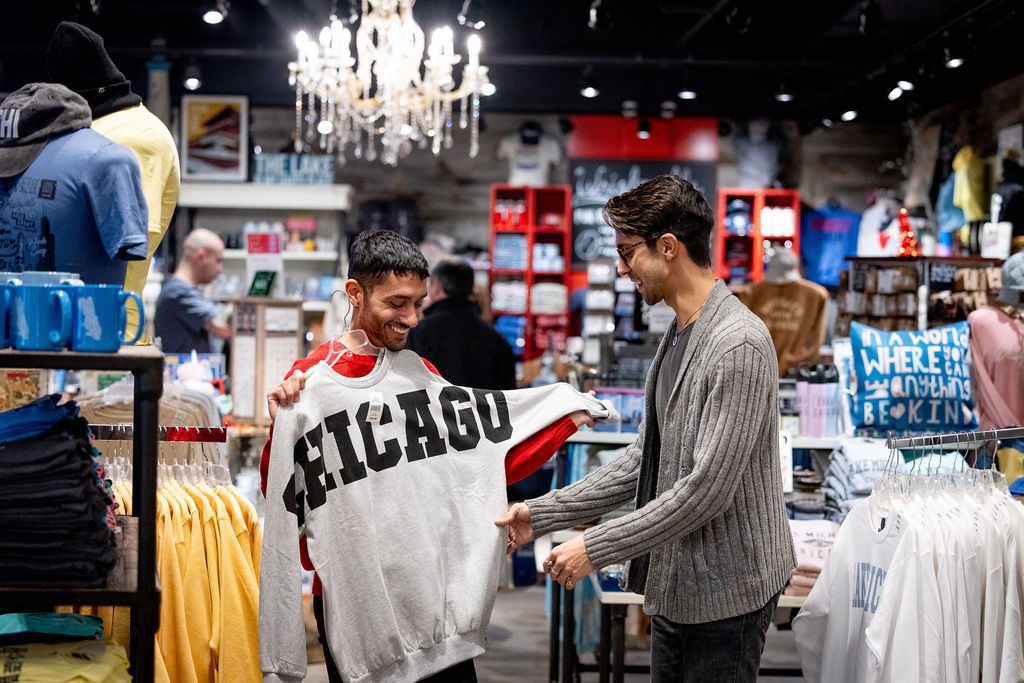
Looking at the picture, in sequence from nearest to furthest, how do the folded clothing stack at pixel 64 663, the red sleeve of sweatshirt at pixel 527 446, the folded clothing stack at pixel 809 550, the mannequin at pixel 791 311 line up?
the folded clothing stack at pixel 64 663
the red sleeve of sweatshirt at pixel 527 446
the folded clothing stack at pixel 809 550
the mannequin at pixel 791 311

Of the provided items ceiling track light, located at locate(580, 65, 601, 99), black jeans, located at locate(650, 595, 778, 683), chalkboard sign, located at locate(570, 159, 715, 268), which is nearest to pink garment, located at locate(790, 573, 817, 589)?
black jeans, located at locate(650, 595, 778, 683)

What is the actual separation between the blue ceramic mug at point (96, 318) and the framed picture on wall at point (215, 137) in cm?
834

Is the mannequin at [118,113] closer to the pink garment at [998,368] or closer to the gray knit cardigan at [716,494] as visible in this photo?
the gray knit cardigan at [716,494]

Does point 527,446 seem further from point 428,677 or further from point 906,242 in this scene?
point 906,242

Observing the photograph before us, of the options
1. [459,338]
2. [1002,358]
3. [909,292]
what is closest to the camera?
[1002,358]

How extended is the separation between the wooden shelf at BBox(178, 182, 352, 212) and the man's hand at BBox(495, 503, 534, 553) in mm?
7476

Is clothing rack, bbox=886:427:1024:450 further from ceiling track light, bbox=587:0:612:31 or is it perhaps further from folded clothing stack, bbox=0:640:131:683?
ceiling track light, bbox=587:0:612:31

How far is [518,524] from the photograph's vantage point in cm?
234

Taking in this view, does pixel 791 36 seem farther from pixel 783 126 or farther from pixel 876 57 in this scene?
pixel 783 126

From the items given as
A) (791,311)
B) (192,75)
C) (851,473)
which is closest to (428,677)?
(851,473)

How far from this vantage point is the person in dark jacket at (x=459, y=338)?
5.16m

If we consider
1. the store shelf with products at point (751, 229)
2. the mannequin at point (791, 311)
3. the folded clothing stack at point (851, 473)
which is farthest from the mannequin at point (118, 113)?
the store shelf with products at point (751, 229)

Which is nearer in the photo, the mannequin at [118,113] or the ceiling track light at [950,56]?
the mannequin at [118,113]

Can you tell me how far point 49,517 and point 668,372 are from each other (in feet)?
4.06
